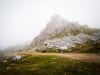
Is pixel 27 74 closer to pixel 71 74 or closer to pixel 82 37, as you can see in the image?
pixel 71 74

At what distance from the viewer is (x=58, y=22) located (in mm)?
143625

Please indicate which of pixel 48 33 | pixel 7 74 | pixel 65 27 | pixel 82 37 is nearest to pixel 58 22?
pixel 65 27

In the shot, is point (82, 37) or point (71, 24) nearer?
point (82, 37)

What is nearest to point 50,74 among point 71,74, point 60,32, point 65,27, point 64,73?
point 64,73

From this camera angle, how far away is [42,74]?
915 inches

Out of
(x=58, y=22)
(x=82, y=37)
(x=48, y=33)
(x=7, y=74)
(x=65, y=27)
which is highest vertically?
(x=58, y=22)

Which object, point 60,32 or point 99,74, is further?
point 60,32

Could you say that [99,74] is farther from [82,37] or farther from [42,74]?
[82,37]

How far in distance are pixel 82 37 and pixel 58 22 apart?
52.5m

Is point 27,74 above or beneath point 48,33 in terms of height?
beneath

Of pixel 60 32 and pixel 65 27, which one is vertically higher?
pixel 65 27

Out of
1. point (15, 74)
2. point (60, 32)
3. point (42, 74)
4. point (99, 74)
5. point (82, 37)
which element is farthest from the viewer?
point (60, 32)

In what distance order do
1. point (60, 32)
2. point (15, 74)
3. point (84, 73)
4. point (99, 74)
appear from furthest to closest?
1. point (60, 32)
2. point (15, 74)
3. point (84, 73)
4. point (99, 74)

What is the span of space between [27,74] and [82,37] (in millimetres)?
91552
